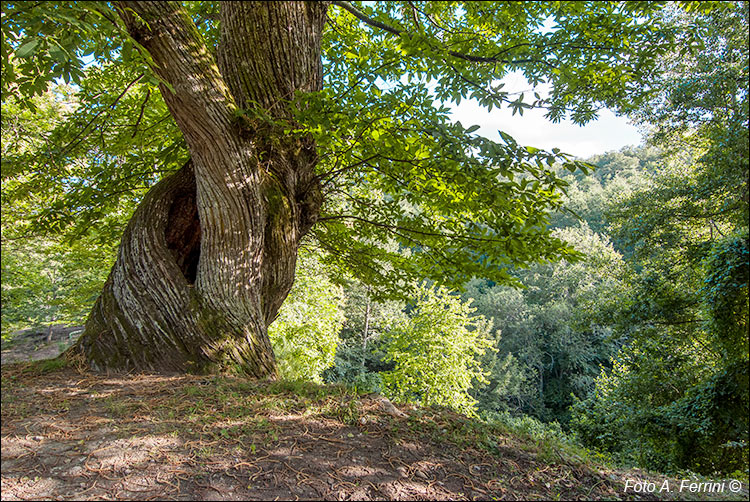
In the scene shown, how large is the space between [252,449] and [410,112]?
2.82 metres

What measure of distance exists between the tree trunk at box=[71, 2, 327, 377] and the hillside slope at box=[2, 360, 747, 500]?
0.46 metres

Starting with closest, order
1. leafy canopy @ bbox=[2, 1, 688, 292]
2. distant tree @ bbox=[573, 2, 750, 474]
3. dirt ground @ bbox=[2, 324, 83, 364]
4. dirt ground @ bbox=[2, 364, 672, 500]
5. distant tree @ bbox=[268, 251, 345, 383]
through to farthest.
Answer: dirt ground @ bbox=[2, 364, 672, 500] < leafy canopy @ bbox=[2, 1, 688, 292] < distant tree @ bbox=[573, 2, 750, 474] < dirt ground @ bbox=[2, 324, 83, 364] < distant tree @ bbox=[268, 251, 345, 383]

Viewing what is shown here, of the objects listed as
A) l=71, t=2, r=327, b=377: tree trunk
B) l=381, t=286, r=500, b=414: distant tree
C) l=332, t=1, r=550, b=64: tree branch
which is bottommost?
l=381, t=286, r=500, b=414: distant tree

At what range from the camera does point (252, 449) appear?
2.11m

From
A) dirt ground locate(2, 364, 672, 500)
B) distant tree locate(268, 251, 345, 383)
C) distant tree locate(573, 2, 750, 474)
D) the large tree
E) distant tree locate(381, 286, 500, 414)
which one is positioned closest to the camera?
dirt ground locate(2, 364, 672, 500)

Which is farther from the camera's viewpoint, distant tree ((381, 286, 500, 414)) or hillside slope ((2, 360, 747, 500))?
distant tree ((381, 286, 500, 414))

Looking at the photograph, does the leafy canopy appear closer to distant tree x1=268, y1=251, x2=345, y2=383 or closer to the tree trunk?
the tree trunk

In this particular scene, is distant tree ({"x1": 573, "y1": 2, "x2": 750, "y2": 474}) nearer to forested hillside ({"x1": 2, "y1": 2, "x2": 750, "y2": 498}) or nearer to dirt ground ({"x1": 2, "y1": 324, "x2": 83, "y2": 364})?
forested hillside ({"x1": 2, "y1": 2, "x2": 750, "y2": 498})

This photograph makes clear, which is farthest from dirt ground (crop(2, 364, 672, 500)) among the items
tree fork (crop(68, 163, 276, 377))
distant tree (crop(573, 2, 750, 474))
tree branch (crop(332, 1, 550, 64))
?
distant tree (crop(573, 2, 750, 474))

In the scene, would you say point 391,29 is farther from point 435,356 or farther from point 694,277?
point 435,356

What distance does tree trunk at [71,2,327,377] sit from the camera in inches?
127

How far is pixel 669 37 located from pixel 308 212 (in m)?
3.94

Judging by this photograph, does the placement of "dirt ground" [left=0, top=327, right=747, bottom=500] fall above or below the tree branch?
below

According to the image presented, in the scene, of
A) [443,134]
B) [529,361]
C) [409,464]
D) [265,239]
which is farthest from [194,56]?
[529,361]
